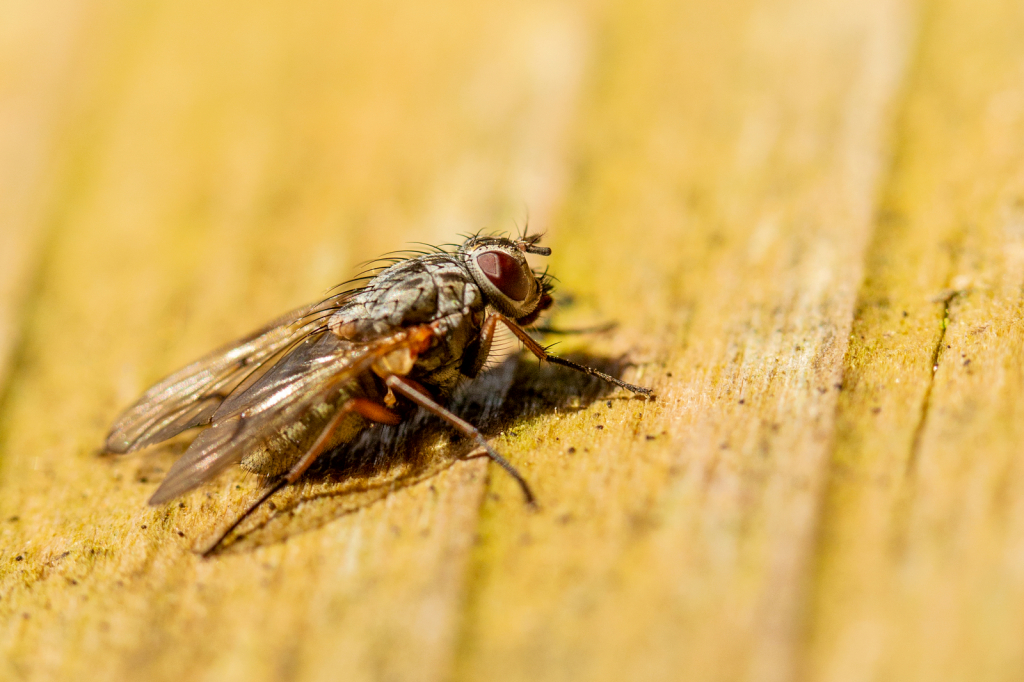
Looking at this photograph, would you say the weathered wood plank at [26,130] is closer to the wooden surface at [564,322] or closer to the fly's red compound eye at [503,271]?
the wooden surface at [564,322]

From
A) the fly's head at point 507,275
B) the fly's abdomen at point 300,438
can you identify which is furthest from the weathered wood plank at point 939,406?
the fly's abdomen at point 300,438

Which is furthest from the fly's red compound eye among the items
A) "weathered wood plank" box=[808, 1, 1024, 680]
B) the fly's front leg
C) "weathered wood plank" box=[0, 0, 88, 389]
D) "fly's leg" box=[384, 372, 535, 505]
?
"weathered wood plank" box=[0, 0, 88, 389]

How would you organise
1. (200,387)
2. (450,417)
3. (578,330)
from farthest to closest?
(578,330) → (200,387) → (450,417)

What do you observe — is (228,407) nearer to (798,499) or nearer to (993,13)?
(798,499)

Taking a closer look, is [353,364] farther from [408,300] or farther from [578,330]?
[578,330]

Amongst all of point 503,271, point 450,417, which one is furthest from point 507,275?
point 450,417

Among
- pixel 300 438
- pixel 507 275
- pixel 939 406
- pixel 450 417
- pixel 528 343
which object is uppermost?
pixel 507 275

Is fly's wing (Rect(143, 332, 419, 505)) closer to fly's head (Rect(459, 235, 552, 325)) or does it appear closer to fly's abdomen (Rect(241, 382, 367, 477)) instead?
fly's abdomen (Rect(241, 382, 367, 477))
